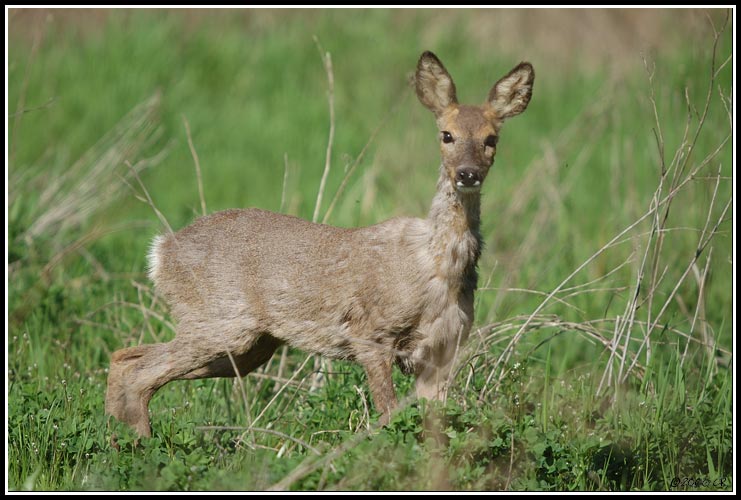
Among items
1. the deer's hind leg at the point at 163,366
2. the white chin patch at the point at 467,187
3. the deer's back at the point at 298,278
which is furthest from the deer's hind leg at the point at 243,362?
the white chin patch at the point at 467,187

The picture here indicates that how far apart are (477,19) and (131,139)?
20.7 ft

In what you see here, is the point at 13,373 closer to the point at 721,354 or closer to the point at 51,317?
the point at 51,317

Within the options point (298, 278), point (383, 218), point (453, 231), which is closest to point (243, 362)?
point (298, 278)

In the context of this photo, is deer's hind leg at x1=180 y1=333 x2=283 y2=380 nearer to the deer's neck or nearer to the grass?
the grass

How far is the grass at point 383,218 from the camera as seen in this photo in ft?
16.1

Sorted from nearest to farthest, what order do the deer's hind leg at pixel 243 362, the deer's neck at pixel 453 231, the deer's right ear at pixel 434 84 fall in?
the deer's neck at pixel 453 231
the deer's right ear at pixel 434 84
the deer's hind leg at pixel 243 362

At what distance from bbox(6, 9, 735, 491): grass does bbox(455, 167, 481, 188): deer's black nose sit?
0.76 m

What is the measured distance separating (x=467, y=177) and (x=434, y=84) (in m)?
0.70

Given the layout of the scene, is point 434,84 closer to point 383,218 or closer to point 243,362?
point 243,362

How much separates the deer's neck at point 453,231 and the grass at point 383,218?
0.46m

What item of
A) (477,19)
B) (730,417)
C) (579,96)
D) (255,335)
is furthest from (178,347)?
(477,19)

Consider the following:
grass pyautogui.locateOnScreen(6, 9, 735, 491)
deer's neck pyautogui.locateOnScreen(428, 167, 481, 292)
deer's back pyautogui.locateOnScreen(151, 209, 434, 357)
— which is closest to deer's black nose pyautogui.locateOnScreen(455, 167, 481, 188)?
deer's neck pyautogui.locateOnScreen(428, 167, 481, 292)

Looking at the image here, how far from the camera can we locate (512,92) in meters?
5.38

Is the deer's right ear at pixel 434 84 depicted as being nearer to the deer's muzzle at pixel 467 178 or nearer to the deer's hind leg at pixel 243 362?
the deer's muzzle at pixel 467 178
